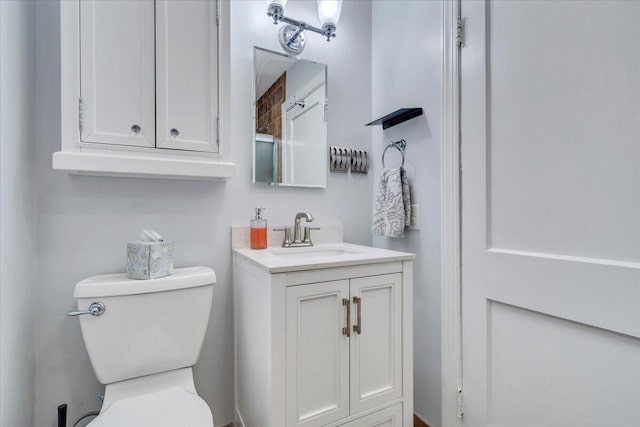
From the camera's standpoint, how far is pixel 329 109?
1.66m

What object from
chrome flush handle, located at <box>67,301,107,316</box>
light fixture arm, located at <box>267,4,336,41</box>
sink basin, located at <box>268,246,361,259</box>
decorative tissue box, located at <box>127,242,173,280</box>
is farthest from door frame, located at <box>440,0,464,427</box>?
chrome flush handle, located at <box>67,301,107,316</box>

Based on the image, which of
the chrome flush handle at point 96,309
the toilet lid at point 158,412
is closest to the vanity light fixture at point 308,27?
the chrome flush handle at point 96,309

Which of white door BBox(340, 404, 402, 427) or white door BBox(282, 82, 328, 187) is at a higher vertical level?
white door BBox(282, 82, 328, 187)

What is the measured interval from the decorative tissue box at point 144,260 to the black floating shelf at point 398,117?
120cm

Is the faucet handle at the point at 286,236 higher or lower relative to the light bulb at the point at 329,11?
lower

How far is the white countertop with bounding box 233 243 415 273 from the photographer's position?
3.19 feet

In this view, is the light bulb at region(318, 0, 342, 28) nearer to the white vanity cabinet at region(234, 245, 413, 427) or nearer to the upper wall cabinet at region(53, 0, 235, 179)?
the upper wall cabinet at region(53, 0, 235, 179)

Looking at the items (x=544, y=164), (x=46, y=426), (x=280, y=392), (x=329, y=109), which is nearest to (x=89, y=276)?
(x=46, y=426)

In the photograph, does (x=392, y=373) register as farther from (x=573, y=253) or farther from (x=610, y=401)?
(x=573, y=253)

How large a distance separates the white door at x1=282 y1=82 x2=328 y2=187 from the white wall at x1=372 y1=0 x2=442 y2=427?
38 cm

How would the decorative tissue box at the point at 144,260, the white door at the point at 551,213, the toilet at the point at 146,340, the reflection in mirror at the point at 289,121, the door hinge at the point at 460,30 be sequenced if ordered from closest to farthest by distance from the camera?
1. the white door at the point at 551,213
2. the toilet at the point at 146,340
3. the decorative tissue box at the point at 144,260
4. the door hinge at the point at 460,30
5. the reflection in mirror at the point at 289,121

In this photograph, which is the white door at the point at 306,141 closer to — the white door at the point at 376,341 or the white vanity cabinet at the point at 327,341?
the white vanity cabinet at the point at 327,341

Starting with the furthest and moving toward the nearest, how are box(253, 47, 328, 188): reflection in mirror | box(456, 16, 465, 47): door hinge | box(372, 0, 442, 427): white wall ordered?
box(253, 47, 328, 188): reflection in mirror → box(372, 0, 442, 427): white wall → box(456, 16, 465, 47): door hinge

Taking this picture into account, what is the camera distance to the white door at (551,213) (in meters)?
0.79
